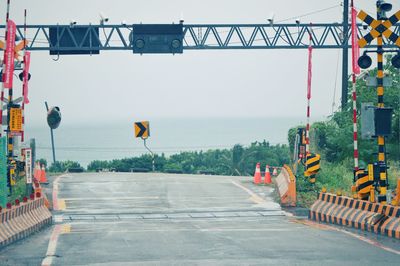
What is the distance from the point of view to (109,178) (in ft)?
118

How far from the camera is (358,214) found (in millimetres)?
19672

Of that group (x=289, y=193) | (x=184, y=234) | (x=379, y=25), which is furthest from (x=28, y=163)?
(x=379, y=25)

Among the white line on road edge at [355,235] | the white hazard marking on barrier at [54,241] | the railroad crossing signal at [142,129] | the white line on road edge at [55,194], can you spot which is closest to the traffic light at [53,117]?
the railroad crossing signal at [142,129]

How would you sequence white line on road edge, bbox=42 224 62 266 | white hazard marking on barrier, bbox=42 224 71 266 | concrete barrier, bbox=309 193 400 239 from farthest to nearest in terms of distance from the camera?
concrete barrier, bbox=309 193 400 239 < white hazard marking on barrier, bbox=42 224 71 266 < white line on road edge, bbox=42 224 62 266

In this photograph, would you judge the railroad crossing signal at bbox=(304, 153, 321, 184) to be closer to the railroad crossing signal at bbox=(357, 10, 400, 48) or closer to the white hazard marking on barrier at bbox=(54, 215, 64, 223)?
the railroad crossing signal at bbox=(357, 10, 400, 48)

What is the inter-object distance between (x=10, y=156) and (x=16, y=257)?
10822mm

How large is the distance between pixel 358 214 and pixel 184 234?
13.9ft

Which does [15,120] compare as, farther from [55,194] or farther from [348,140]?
[348,140]

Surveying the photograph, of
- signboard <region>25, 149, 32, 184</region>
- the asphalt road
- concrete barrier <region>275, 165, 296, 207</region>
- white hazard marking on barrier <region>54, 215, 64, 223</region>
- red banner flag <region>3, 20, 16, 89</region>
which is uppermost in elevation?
red banner flag <region>3, 20, 16, 89</region>

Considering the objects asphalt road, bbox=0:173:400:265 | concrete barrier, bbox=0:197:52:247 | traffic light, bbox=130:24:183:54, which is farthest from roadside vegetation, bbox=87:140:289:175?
concrete barrier, bbox=0:197:52:247

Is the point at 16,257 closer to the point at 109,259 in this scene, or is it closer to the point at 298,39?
the point at 109,259

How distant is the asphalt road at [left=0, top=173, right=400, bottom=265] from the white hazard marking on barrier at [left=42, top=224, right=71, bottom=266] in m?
0.02

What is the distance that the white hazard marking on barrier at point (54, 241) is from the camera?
14.4 metres

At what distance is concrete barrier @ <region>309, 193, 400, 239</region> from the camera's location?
18.0 m
